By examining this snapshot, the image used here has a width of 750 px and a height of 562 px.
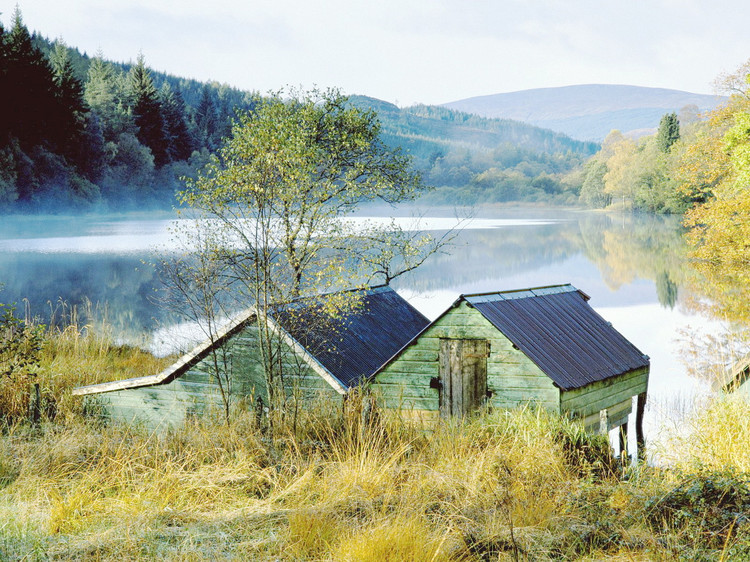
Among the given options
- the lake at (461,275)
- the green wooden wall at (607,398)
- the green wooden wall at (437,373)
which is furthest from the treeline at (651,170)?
the green wooden wall at (437,373)

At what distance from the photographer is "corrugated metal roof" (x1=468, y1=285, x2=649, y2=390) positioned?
11.3 m

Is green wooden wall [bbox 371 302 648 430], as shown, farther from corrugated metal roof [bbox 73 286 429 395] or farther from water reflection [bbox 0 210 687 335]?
water reflection [bbox 0 210 687 335]

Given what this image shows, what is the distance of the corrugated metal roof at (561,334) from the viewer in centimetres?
1130

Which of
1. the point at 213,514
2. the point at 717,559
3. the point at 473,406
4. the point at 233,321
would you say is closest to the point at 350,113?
the point at 233,321

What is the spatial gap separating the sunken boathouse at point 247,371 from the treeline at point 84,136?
164 ft

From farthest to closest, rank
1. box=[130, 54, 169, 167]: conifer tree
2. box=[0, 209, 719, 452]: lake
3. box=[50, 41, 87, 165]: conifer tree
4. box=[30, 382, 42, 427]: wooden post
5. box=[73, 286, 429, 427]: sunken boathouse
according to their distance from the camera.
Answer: box=[130, 54, 169, 167]: conifer tree, box=[50, 41, 87, 165]: conifer tree, box=[0, 209, 719, 452]: lake, box=[73, 286, 429, 427]: sunken boathouse, box=[30, 382, 42, 427]: wooden post

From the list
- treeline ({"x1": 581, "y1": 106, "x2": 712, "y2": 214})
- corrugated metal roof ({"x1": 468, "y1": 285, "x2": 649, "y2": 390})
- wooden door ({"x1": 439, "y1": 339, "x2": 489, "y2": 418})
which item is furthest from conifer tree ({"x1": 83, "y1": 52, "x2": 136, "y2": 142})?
wooden door ({"x1": 439, "y1": 339, "x2": 489, "y2": 418})

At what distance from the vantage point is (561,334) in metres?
12.4

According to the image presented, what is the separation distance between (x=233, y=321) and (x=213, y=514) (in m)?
6.42

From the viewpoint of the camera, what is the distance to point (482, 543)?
19.9 feet

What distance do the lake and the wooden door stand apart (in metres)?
3.71

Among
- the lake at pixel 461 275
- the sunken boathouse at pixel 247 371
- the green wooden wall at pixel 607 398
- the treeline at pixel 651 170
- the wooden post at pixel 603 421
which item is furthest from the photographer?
the treeline at pixel 651 170

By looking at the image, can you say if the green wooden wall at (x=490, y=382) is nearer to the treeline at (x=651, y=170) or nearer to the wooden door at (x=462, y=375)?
the wooden door at (x=462, y=375)

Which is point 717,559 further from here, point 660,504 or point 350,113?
point 350,113
